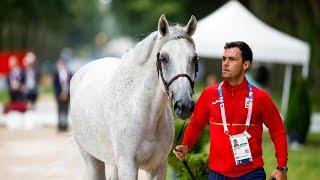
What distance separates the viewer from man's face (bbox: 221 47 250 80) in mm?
5785

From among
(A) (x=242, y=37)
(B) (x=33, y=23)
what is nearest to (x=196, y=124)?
(A) (x=242, y=37)

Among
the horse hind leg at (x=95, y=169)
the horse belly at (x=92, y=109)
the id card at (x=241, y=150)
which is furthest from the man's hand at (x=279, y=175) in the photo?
the horse hind leg at (x=95, y=169)

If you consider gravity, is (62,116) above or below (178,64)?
below

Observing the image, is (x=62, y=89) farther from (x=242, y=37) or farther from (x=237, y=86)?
(x=237, y=86)

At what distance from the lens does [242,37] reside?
18016 millimetres

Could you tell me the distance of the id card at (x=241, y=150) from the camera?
18.8 ft

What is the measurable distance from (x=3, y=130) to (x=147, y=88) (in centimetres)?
1705

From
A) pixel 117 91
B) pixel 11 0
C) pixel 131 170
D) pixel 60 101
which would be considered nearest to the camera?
pixel 131 170

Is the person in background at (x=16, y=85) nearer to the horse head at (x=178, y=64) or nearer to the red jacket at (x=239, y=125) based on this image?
the horse head at (x=178, y=64)

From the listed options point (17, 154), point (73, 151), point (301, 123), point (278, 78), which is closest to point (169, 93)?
point (73, 151)

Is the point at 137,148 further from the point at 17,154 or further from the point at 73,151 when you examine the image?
the point at 17,154

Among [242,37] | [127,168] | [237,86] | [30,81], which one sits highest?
[242,37]

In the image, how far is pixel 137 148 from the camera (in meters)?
6.37

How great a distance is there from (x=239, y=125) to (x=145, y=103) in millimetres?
1040
